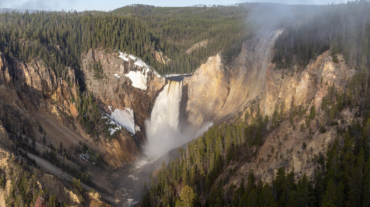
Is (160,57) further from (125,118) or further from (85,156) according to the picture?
(85,156)

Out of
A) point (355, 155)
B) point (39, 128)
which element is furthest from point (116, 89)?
point (355, 155)

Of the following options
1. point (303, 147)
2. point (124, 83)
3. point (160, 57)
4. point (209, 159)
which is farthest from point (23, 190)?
point (160, 57)

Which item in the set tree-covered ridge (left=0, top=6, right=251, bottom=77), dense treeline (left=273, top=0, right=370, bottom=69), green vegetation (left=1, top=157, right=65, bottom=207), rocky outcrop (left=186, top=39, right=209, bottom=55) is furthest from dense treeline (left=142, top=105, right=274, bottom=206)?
rocky outcrop (left=186, top=39, right=209, bottom=55)

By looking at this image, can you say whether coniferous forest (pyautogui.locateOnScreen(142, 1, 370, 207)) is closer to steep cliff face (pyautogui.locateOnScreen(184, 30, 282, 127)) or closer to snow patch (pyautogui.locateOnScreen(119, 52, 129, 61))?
steep cliff face (pyautogui.locateOnScreen(184, 30, 282, 127))

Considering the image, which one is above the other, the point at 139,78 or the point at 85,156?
the point at 139,78

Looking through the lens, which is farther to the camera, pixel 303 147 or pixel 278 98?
pixel 278 98

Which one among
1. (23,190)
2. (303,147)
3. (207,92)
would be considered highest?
(303,147)
